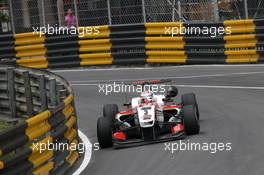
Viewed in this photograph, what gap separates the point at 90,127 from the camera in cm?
1476

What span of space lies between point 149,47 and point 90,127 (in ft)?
28.6

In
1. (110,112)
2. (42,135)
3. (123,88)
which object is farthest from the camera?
(123,88)

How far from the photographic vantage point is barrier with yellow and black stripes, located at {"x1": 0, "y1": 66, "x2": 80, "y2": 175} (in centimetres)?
928

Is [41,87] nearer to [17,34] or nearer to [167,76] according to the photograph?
[167,76]

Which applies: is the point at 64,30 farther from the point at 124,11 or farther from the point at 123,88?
the point at 123,88

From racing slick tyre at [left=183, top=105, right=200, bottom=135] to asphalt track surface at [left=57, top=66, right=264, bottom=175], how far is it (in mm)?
159

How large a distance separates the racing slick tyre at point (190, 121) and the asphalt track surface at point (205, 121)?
0.52 ft

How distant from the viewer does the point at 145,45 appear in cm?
2325

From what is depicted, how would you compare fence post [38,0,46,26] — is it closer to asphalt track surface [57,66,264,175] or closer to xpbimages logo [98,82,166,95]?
asphalt track surface [57,66,264,175]

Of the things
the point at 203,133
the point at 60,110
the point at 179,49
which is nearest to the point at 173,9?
the point at 179,49

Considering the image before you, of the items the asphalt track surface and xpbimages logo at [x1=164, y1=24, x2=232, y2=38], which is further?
xpbimages logo at [x1=164, y1=24, x2=232, y2=38]

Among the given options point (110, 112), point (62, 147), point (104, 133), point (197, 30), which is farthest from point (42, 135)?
point (197, 30)

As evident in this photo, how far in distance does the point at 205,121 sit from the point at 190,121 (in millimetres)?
1528

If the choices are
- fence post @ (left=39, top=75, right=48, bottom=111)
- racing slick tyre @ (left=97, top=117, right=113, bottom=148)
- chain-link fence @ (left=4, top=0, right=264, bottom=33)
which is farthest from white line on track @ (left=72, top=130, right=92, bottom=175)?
chain-link fence @ (left=4, top=0, right=264, bottom=33)
